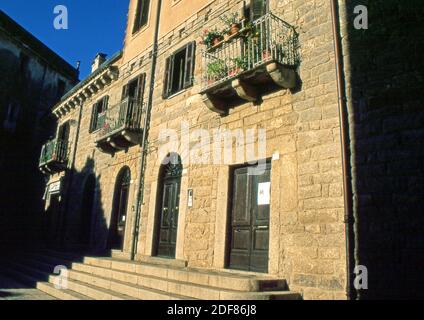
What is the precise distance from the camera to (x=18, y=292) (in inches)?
316

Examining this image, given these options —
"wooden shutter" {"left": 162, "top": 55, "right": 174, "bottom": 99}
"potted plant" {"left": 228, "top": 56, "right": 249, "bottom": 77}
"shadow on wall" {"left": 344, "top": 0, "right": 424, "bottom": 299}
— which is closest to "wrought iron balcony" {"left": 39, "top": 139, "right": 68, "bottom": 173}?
"wooden shutter" {"left": 162, "top": 55, "right": 174, "bottom": 99}

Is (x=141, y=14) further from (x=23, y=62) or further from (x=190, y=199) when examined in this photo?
(x=23, y=62)

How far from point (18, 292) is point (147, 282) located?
386 centimetres

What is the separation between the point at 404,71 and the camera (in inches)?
205

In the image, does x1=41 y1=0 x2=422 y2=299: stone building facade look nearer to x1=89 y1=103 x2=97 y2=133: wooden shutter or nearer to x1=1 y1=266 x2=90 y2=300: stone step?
x1=89 y1=103 x2=97 y2=133: wooden shutter

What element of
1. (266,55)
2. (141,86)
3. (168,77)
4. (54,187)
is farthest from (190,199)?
(54,187)

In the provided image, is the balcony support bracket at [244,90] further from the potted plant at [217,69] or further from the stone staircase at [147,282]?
the stone staircase at [147,282]

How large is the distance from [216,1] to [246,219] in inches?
225

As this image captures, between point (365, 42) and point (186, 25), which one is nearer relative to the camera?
point (365, 42)

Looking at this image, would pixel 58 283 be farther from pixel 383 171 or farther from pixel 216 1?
pixel 216 1

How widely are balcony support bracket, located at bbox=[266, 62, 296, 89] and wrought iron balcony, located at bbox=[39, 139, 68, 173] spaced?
12226mm

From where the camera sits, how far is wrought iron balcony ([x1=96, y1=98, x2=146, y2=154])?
10.5m
